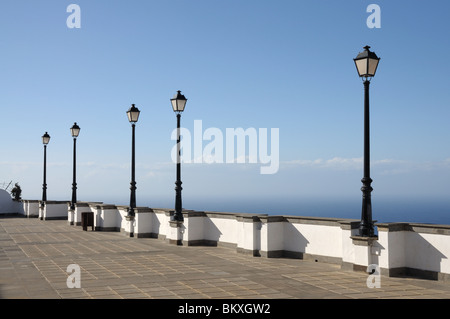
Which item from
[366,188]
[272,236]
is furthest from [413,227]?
[272,236]

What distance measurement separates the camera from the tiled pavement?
9.61 meters

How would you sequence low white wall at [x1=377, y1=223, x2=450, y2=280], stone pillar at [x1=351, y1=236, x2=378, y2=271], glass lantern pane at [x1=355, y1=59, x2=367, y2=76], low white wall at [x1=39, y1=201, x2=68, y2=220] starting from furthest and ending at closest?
low white wall at [x1=39, y1=201, x2=68, y2=220] → glass lantern pane at [x1=355, y1=59, x2=367, y2=76] → stone pillar at [x1=351, y1=236, x2=378, y2=271] → low white wall at [x1=377, y1=223, x2=450, y2=280]

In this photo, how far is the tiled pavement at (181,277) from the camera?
9609mm

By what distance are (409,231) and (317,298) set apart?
3.71 metres

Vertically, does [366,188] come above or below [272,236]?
above

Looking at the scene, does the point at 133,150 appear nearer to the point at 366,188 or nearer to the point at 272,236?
the point at 272,236

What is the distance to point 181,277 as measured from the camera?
1146 cm

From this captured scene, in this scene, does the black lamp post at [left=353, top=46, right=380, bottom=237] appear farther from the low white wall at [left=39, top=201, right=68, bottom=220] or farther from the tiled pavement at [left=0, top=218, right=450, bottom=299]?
the low white wall at [left=39, top=201, right=68, bottom=220]

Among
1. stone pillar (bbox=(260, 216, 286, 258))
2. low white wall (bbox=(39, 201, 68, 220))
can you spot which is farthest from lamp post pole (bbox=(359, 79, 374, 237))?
low white wall (bbox=(39, 201, 68, 220))

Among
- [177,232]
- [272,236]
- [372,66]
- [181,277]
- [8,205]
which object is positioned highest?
[372,66]

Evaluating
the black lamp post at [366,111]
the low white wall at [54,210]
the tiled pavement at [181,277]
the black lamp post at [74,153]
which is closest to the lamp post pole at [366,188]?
the black lamp post at [366,111]
